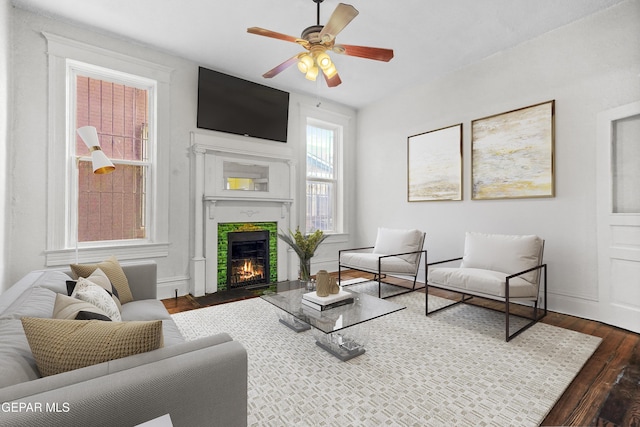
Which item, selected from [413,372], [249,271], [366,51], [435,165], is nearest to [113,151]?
[249,271]

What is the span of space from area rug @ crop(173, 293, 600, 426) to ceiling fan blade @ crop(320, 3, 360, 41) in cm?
238

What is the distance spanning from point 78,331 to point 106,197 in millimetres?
3101

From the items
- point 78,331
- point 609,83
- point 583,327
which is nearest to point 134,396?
point 78,331

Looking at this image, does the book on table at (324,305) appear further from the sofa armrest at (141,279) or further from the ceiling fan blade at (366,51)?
Answer: the ceiling fan blade at (366,51)

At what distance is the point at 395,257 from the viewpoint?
3957 millimetres

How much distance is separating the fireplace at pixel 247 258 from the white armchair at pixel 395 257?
46.8 inches

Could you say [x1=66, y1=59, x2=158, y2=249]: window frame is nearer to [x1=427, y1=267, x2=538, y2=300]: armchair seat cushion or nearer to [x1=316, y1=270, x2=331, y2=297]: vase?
[x1=316, y1=270, x2=331, y2=297]: vase

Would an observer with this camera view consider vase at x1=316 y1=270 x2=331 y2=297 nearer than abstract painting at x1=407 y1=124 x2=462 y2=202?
Yes

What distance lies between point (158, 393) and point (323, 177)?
4.69m

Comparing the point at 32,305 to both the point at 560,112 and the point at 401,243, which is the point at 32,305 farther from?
the point at 560,112

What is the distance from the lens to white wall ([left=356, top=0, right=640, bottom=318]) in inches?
112

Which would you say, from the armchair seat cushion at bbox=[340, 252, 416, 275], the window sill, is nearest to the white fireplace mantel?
the window sill

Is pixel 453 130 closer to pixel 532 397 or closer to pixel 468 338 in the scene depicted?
pixel 468 338

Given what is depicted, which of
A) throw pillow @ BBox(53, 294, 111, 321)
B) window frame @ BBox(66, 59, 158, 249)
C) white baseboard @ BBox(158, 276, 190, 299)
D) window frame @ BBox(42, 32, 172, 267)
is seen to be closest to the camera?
throw pillow @ BBox(53, 294, 111, 321)
